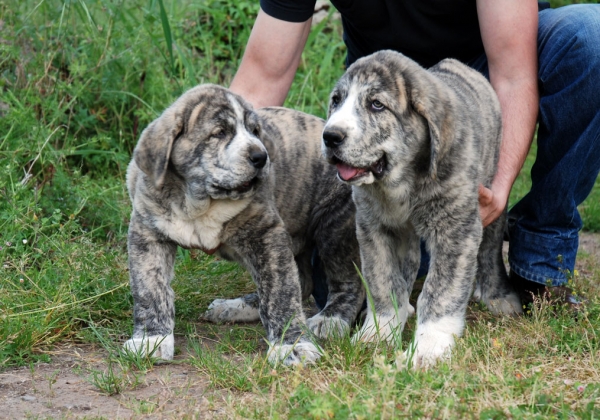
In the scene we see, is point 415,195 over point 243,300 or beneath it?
over

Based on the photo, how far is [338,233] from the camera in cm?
460

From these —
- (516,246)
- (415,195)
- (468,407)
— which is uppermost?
(415,195)

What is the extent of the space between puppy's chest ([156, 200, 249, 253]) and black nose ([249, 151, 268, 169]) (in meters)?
0.24

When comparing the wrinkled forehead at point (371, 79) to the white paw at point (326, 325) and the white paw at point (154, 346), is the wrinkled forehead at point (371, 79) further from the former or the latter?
the white paw at point (154, 346)

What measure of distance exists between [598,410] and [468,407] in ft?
1.48

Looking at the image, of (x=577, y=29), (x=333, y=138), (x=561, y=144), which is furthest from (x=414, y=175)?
(x=577, y=29)

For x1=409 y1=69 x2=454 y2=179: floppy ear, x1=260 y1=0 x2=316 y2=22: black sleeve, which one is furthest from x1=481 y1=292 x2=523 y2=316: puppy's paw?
x1=260 y1=0 x2=316 y2=22: black sleeve

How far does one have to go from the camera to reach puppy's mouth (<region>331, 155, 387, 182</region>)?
3.67 metres

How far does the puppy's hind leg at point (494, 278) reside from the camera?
4711 millimetres

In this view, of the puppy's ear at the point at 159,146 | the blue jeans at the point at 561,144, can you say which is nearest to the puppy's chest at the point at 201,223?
the puppy's ear at the point at 159,146

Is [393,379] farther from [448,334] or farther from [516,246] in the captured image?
[516,246]

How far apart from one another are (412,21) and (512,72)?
73 cm

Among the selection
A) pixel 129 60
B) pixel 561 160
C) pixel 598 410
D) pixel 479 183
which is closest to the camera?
pixel 598 410

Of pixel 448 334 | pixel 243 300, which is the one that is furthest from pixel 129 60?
pixel 448 334
